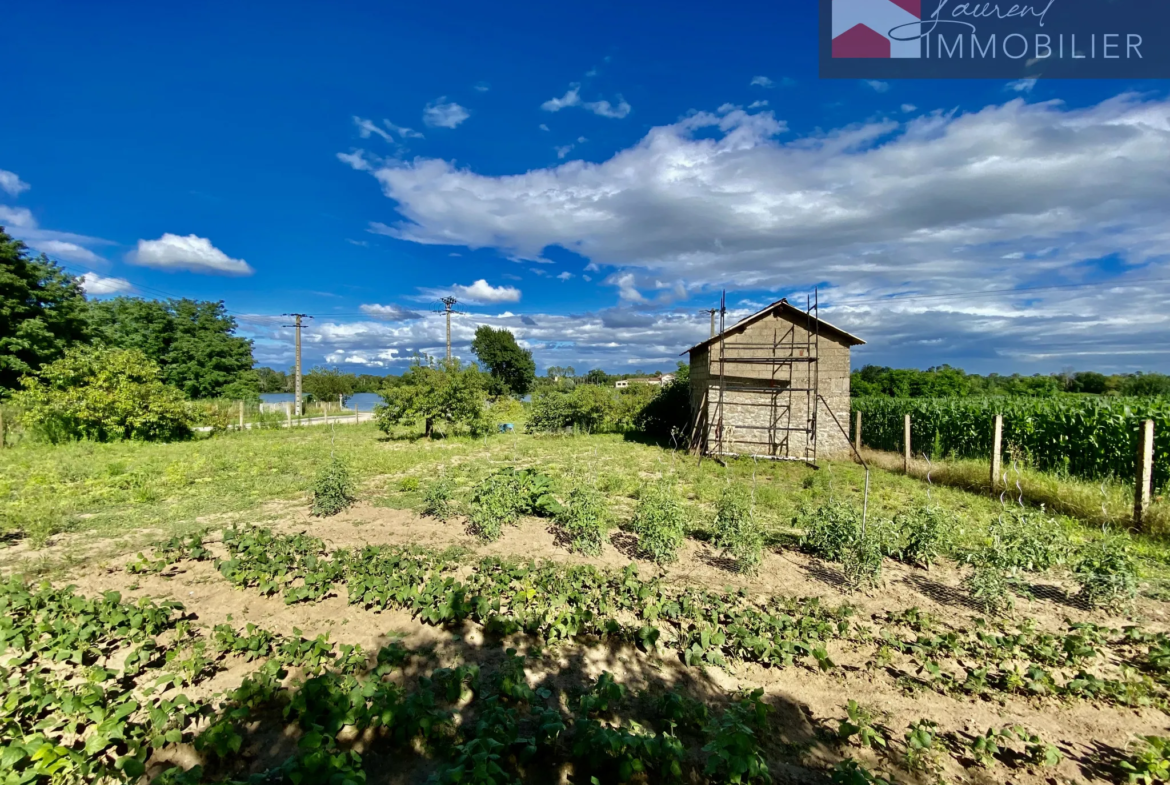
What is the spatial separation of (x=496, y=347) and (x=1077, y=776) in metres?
48.6

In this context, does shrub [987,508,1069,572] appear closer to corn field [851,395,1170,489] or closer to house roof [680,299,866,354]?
corn field [851,395,1170,489]

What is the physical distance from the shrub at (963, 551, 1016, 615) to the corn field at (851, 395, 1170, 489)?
279 inches

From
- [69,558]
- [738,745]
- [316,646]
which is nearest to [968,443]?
[738,745]

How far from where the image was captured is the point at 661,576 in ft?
19.1

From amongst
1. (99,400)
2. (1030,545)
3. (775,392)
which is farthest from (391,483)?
(775,392)

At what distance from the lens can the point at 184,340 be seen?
3122 centimetres

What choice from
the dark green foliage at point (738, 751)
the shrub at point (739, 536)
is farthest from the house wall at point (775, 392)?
the dark green foliage at point (738, 751)

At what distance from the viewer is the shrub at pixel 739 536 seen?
587 centimetres

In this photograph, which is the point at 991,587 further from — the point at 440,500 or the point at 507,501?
the point at 440,500

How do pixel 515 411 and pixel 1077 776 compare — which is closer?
pixel 1077 776

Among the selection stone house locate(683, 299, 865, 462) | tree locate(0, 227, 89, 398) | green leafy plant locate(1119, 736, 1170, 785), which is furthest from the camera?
tree locate(0, 227, 89, 398)

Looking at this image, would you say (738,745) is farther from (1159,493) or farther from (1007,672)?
(1159,493)

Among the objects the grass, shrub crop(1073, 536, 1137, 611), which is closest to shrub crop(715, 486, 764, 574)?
the grass

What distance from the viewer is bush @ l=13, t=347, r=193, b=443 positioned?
47.9 feet
